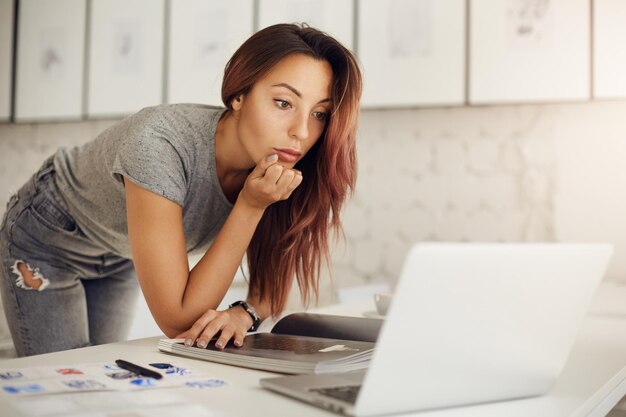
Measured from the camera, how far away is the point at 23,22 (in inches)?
139

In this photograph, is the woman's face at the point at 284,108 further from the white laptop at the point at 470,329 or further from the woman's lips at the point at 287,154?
the white laptop at the point at 470,329

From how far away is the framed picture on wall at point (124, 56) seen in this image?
322 cm

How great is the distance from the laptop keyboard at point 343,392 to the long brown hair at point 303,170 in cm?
64

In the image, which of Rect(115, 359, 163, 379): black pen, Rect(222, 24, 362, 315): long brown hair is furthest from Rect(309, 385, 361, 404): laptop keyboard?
Rect(222, 24, 362, 315): long brown hair

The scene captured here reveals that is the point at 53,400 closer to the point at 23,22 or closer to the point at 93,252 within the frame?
the point at 93,252

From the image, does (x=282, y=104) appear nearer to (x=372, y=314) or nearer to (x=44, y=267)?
(x=372, y=314)

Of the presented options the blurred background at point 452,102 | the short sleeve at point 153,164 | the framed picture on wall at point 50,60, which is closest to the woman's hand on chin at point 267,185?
the short sleeve at point 153,164

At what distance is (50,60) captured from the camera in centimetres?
346

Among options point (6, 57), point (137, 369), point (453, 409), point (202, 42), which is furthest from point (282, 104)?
point (6, 57)

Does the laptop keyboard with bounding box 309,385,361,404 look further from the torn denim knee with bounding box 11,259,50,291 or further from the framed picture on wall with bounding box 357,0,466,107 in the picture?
the framed picture on wall with bounding box 357,0,466,107

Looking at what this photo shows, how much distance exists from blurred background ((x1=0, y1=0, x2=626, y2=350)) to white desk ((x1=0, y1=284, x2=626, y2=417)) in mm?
1224

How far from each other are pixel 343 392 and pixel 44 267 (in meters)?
1.05

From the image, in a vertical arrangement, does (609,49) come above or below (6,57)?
below

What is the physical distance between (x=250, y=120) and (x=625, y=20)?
6.10 ft
